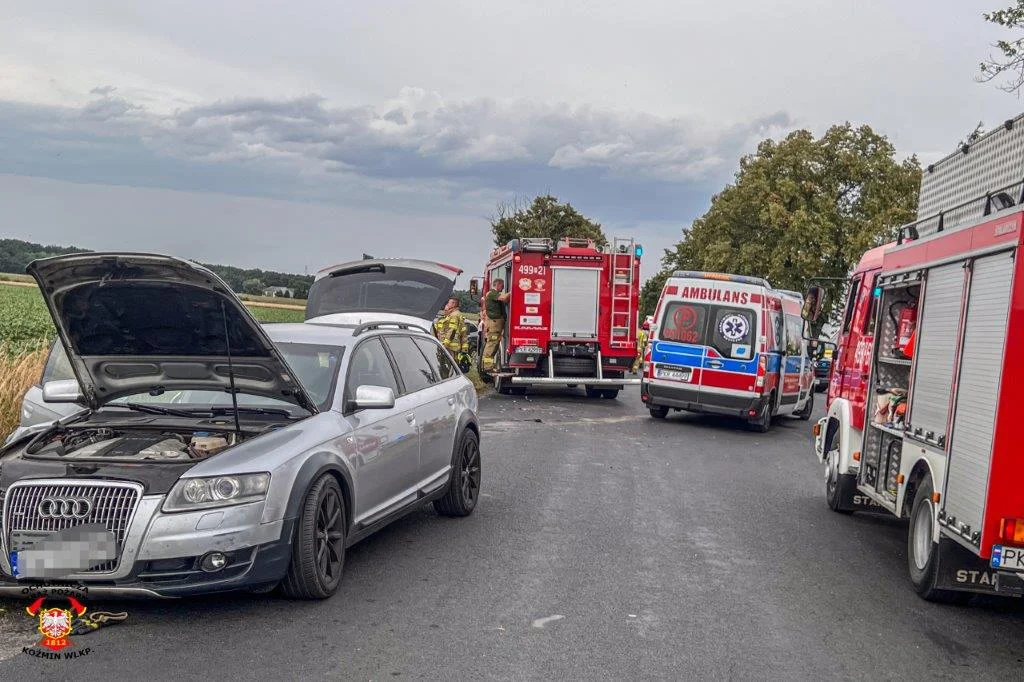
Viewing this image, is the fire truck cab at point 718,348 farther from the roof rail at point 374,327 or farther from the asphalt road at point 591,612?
the roof rail at point 374,327

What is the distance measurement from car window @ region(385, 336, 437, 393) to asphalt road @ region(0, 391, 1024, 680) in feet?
3.76

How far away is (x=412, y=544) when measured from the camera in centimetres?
774

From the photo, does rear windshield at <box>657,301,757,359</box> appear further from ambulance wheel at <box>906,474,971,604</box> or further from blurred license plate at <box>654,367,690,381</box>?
ambulance wheel at <box>906,474,971,604</box>

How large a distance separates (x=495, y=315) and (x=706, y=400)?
5.47 metres

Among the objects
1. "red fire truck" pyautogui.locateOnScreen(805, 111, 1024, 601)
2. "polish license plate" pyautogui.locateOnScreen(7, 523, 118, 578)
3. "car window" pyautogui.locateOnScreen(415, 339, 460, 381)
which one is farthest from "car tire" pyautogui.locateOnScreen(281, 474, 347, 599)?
"red fire truck" pyautogui.locateOnScreen(805, 111, 1024, 601)

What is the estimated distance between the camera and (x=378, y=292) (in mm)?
17797

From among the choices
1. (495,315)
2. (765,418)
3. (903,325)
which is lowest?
(765,418)

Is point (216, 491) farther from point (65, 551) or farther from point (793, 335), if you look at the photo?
point (793, 335)

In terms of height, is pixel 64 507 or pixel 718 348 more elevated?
pixel 718 348

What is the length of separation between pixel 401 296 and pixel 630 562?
11.2m

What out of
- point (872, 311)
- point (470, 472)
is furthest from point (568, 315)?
point (470, 472)

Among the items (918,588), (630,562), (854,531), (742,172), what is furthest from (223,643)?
(742,172)

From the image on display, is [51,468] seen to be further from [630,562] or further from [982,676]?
[982,676]

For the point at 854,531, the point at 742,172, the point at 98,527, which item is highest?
the point at 742,172
